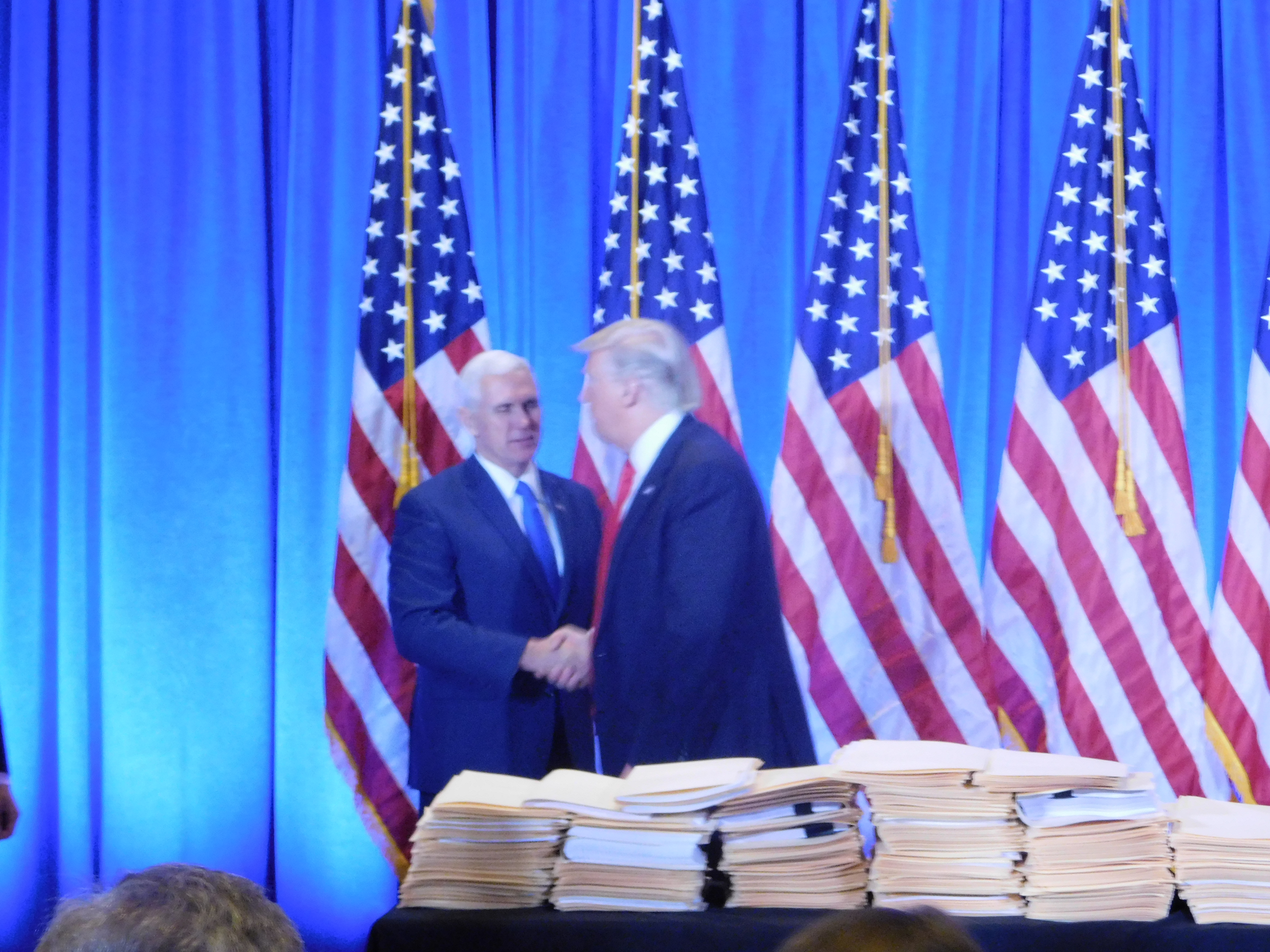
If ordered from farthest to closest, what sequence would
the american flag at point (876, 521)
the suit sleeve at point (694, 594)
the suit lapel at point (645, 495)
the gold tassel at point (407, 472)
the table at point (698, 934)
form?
the american flag at point (876, 521) → the gold tassel at point (407, 472) → the suit lapel at point (645, 495) → the suit sleeve at point (694, 594) → the table at point (698, 934)

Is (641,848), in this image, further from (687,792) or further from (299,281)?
(299,281)

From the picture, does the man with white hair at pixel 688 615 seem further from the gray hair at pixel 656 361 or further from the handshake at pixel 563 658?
the handshake at pixel 563 658

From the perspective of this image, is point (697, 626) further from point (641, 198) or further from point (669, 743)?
point (641, 198)

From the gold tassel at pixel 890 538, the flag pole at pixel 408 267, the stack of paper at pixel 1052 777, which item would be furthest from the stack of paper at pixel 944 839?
the flag pole at pixel 408 267

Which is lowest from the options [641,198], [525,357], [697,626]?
[697,626]

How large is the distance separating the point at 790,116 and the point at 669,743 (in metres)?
2.29

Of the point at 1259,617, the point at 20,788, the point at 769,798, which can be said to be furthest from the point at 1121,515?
the point at 20,788

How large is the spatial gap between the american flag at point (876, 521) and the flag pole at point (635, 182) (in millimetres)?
490

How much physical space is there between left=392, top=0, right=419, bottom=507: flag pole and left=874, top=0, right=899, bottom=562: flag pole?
4.32 feet

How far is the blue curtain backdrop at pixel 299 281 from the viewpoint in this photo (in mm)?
4156

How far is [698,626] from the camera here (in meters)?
2.47

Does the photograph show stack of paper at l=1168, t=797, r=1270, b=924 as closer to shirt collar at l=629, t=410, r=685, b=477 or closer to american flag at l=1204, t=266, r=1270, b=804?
shirt collar at l=629, t=410, r=685, b=477

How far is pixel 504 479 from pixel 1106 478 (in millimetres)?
1755

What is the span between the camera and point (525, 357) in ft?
13.8
